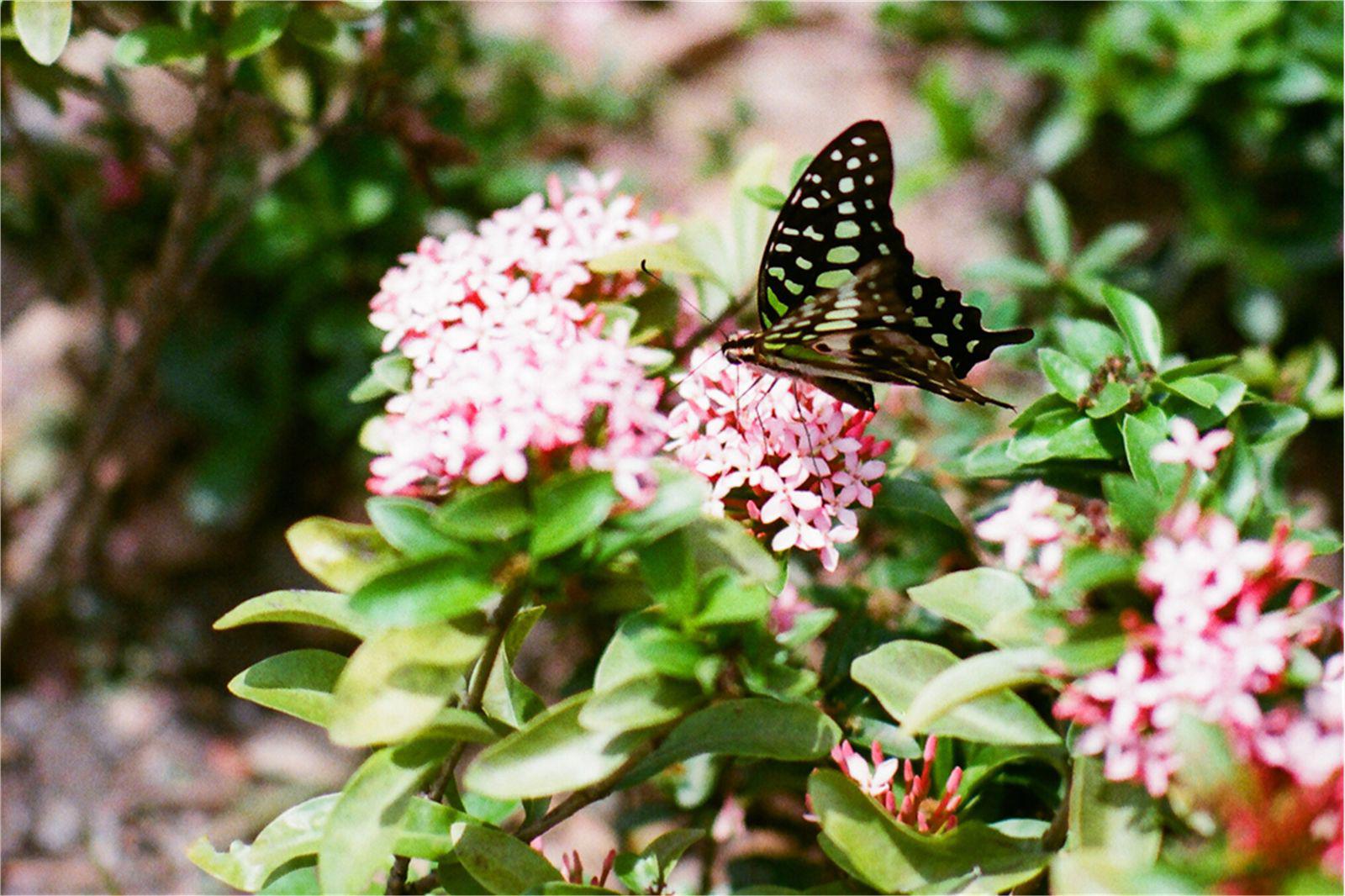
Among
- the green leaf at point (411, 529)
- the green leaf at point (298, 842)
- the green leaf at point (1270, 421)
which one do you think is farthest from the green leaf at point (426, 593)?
the green leaf at point (1270, 421)

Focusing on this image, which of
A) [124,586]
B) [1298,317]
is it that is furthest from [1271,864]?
[124,586]

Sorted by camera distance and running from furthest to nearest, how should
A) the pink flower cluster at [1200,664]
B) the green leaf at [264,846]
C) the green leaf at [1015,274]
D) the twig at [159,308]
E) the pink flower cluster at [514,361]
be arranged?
the green leaf at [1015,274], the twig at [159,308], the green leaf at [264,846], the pink flower cluster at [514,361], the pink flower cluster at [1200,664]

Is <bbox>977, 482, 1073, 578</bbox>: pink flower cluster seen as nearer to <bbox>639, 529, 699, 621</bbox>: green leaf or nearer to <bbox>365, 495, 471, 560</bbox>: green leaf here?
<bbox>639, 529, 699, 621</bbox>: green leaf

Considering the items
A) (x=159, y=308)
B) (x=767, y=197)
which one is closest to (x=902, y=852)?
(x=767, y=197)

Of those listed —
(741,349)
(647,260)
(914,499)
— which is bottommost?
(914,499)

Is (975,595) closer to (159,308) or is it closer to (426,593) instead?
(426,593)

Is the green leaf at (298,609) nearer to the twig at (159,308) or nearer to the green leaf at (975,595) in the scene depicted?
the green leaf at (975,595)

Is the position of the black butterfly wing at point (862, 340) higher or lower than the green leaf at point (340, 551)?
higher
